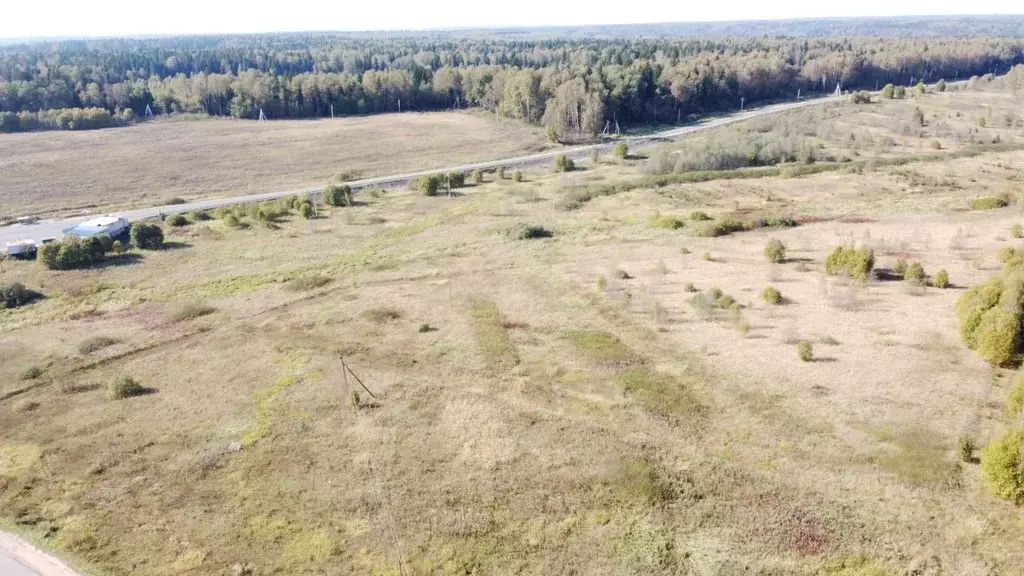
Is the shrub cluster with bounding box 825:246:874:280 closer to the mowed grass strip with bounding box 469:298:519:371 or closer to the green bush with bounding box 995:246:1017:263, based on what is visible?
the green bush with bounding box 995:246:1017:263

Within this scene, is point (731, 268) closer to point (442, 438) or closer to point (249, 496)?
point (442, 438)

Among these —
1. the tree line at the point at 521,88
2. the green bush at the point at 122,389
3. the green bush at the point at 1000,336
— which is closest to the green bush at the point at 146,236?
the green bush at the point at 122,389

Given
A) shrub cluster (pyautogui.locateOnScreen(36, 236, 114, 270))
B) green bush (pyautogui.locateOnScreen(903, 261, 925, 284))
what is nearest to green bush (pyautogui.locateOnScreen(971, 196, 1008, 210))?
green bush (pyautogui.locateOnScreen(903, 261, 925, 284))

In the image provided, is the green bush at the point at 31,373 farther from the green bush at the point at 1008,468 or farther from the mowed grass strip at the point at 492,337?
the green bush at the point at 1008,468

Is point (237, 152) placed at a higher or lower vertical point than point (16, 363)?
higher

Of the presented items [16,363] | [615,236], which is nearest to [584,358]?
[615,236]

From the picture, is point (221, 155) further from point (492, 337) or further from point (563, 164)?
point (492, 337)
